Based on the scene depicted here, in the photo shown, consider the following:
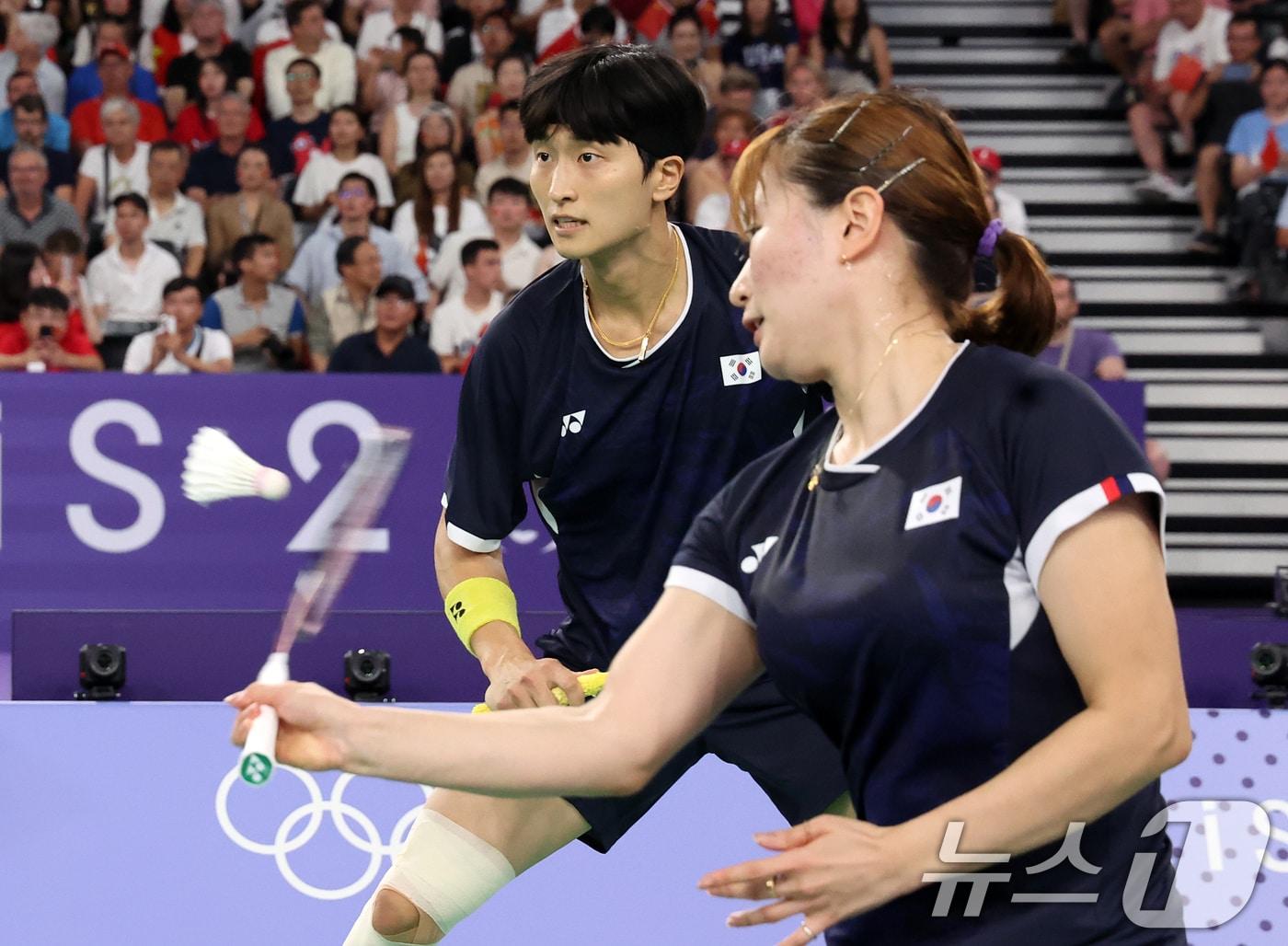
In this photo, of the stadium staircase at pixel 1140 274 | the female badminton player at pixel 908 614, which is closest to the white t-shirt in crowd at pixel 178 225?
the stadium staircase at pixel 1140 274

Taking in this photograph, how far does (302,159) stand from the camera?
34.4 feet

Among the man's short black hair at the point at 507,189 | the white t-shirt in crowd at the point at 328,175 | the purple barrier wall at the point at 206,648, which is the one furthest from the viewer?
the white t-shirt in crowd at the point at 328,175

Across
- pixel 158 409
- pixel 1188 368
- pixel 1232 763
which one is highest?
pixel 1232 763

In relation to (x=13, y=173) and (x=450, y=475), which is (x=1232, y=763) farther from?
(x=13, y=173)

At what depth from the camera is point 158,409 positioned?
8078 mm

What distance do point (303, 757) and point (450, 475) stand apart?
156 centimetres

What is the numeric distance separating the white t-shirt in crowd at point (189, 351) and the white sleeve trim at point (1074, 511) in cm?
722

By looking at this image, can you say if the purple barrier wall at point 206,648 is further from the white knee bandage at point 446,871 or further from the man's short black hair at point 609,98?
the man's short black hair at point 609,98

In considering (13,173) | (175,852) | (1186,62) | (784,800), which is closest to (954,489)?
(784,800)

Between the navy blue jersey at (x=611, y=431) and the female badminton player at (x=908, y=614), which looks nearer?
the female badminton player at (x=908, y=614)

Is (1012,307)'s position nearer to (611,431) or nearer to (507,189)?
(611,431)

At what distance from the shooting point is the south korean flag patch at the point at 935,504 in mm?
2109

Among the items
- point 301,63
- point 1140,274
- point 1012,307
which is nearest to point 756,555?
point 1012,307

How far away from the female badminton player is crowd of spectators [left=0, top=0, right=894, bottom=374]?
6123 millimetres
